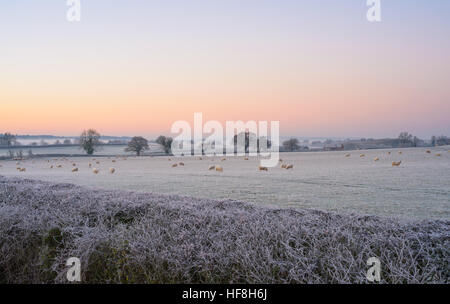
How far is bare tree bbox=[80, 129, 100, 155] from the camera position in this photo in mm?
65688

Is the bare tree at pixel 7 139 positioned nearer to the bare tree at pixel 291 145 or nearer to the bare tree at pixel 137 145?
the bare tree at pixel 137 145

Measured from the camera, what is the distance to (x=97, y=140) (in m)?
68.2

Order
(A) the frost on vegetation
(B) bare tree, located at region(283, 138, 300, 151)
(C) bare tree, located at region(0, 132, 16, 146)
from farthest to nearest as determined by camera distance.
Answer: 1. (B) bare tree, located at region(283, 138, 300, 151)
2. (C) bare tree, located at region(0, 132, 16, 146)
3. (A) the frost on vegetation

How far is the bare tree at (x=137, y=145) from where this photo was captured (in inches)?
2552

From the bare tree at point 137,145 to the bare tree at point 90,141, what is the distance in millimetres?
8077

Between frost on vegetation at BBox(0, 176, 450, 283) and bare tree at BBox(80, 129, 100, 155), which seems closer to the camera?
frost on vegetation at BBox(0, 176, 450, 283)

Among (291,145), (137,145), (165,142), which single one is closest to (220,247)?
(137,145)

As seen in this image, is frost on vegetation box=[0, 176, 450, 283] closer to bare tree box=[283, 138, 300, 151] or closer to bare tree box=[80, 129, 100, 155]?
bare tree box=[80, 129, 100, 155]

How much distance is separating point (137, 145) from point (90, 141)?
11.9 meters

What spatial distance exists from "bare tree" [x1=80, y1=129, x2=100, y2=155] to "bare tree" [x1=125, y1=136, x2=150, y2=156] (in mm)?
8077

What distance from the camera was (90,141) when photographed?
218 feet

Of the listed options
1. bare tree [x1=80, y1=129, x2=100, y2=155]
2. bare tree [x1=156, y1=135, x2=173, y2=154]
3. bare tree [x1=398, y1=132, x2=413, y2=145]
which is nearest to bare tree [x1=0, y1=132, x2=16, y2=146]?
bare tree [x1=80, y1=129, x2=100, y2=155]

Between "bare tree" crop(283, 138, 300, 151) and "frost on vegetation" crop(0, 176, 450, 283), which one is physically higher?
"bare tree" crop(283, 138, 300, 151)

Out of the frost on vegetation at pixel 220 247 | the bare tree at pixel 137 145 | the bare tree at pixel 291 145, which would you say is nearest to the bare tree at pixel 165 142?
the bare tree at pixel 137 145
